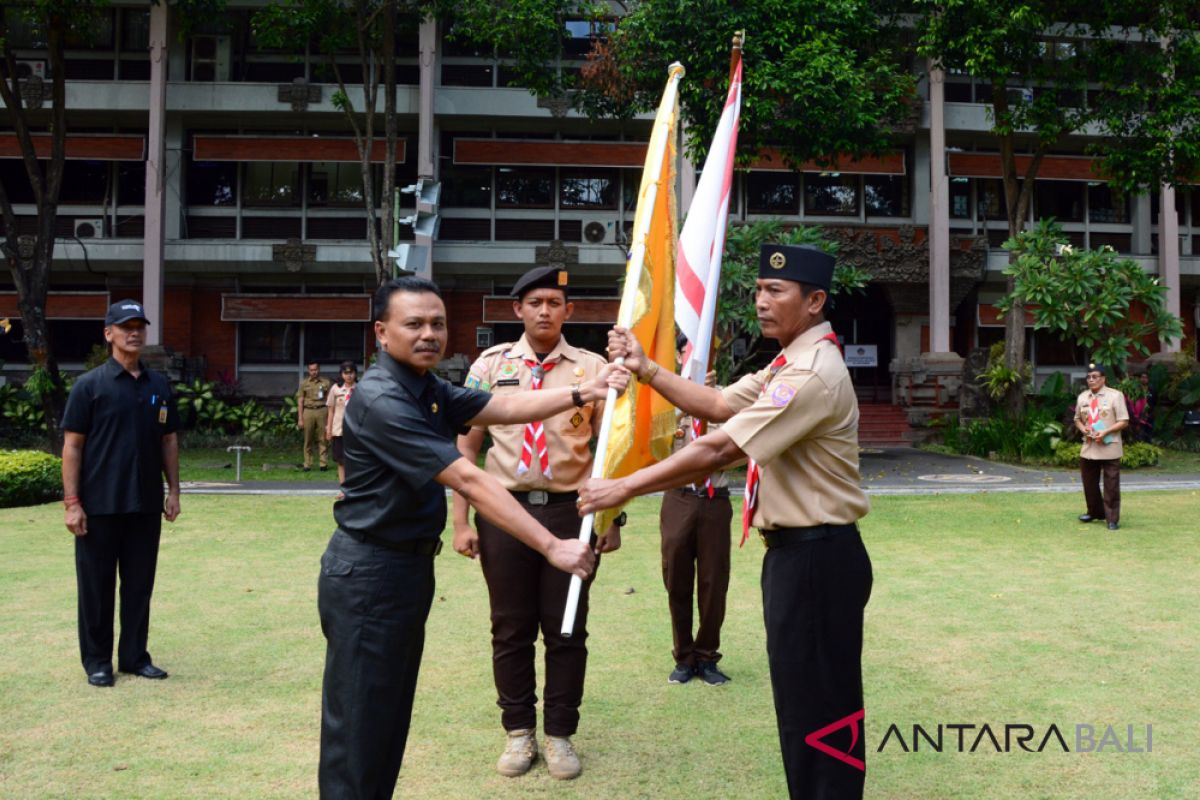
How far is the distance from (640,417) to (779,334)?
776mm

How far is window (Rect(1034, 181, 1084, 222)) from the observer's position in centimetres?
2884

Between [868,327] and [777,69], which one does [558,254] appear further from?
[868,327]

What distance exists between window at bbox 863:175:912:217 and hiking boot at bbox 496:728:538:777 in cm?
2490

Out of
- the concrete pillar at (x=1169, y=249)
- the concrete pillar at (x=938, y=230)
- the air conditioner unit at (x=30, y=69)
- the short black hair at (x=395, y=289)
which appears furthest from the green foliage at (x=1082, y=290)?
the air conditioner unit at (x=30, y=69)

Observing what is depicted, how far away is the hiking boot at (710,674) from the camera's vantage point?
19.6ft

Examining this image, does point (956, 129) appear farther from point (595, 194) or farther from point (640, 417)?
point (640, 417)

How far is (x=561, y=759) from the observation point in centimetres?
462

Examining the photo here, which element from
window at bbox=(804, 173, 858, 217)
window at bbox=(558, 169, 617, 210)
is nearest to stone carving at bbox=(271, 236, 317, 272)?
window at bbox=(558, 169, 617, 210)

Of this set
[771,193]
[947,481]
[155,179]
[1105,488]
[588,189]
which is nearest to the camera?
[1105,488]

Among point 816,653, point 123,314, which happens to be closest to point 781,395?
point 816,653

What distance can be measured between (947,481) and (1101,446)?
5594mm

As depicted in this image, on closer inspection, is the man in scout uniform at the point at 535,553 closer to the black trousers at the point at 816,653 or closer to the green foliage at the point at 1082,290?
the black trousers at the point at 816,653

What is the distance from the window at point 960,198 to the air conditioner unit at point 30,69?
907 inches

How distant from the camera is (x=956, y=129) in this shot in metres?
26.5
